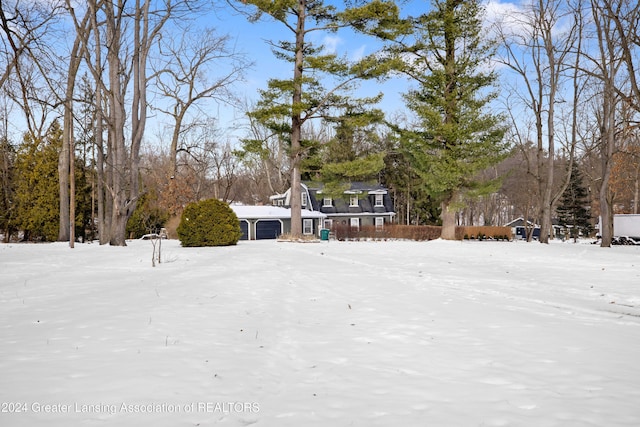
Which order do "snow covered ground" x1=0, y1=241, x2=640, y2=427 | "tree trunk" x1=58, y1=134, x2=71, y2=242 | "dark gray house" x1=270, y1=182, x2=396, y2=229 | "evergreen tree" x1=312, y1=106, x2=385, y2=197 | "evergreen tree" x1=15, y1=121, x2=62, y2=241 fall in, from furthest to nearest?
"dark gray house" x1=270, y1=182, x2=396, y2=229 → "evergreen tree" x1=15, y1=121, x2=62, y2=241 → "evergreen tree" x1=312, y1=106, x2=385, y2=197 → "tree trunk" x1=58, y1=134, x2=71, y2=242 → "snow covered ground" x1=0, y1=241, x2=640, y2=427

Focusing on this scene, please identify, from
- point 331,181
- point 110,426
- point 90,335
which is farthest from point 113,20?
point 110,426

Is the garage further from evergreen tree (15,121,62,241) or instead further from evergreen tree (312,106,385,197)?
evergreen tree (15,121,62,241)

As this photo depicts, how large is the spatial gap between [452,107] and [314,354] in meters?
23.2

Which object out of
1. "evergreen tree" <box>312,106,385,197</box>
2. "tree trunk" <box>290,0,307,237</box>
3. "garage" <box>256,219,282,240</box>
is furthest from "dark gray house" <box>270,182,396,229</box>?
"tree trunk" <box>290,0,307,237</box>

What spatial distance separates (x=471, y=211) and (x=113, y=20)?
56585 mm

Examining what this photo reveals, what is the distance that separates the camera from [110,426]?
2.68 m

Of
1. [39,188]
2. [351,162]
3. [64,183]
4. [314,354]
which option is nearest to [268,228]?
[351,162]

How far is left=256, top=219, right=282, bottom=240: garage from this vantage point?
132ft

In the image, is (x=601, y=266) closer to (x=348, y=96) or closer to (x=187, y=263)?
(x=187, y=263)

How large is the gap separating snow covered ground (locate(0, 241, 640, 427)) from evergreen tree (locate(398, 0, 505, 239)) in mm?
16613

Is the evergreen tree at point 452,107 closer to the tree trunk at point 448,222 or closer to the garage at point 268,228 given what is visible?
the tree trunk at point 448,222

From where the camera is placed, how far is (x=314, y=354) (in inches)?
168

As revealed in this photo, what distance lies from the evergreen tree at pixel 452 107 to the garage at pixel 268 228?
17669 mm

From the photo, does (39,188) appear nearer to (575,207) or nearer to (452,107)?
(452,107)
